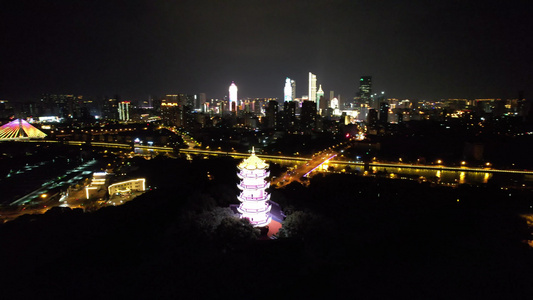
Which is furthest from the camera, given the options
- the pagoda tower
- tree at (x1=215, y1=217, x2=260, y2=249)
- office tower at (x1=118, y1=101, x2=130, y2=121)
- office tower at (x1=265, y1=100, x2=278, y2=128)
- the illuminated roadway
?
office tower at (x1=118, y1=101, x2=130, y2=121)

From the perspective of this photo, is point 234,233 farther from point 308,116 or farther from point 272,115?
point 272,115

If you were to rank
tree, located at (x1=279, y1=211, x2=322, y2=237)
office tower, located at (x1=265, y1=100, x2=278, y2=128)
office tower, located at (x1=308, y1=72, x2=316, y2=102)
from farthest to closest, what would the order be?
office tower, located at (x1=308, y1=72, x2=316, y2=102) → office tower, located at (x1=265, y1=100, x2=278, y2=128) → tree, located at (x1=279, y1=211, x2=322, y2=237)

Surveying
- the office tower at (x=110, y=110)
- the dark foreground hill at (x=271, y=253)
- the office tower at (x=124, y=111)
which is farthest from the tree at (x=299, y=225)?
the office tower at (x=110, y=110)

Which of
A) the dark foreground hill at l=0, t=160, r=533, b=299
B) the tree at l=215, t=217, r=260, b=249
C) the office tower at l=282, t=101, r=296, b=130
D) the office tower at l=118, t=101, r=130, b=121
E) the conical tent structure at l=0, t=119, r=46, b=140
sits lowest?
the dark foreground hill at l=0, t=160, r=533, b=299

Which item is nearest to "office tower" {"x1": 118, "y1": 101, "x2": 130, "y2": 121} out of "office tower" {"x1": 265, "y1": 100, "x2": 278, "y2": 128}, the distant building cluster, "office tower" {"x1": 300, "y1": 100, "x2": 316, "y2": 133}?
the distant building cluster

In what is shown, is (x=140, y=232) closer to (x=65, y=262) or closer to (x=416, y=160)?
(x=65, y=262)

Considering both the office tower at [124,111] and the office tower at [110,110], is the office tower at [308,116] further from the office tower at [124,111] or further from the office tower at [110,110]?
the office tower at [110,110]

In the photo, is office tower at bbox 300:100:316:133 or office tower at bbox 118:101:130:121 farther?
office tower at bbox 118:101:130:121

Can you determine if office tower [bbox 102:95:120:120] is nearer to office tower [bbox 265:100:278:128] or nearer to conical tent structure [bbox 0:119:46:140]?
conical tent structure [bbox 0:119:46:140]


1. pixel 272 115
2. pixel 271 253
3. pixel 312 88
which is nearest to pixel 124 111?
pixel 272 115
